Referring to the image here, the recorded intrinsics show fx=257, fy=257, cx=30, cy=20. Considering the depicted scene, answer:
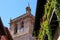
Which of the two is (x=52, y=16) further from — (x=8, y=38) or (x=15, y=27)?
(x=15, y=27)

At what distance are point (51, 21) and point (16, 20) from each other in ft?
104

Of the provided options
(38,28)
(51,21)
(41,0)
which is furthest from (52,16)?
(38,28)

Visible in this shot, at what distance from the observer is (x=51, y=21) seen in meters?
11.1

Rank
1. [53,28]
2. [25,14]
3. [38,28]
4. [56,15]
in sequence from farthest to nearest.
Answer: [25,14]
[38,28]
[53,28]
[56,15]

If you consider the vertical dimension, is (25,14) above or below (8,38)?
below

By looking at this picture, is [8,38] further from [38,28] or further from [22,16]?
[22,16]

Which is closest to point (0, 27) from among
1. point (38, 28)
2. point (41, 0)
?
point (41, 0)

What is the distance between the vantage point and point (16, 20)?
4272 cm

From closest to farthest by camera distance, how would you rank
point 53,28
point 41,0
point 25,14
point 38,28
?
point 53,28 < point 41,0 < point 38,28 < point 25,14

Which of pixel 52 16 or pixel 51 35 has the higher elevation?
pixel 52 16

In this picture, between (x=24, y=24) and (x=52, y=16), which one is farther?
(x=24, y=24)

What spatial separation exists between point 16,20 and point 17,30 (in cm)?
168

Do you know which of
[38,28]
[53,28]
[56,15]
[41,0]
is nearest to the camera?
[56,15]

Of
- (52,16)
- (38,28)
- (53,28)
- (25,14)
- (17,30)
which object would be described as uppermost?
(52,16)
